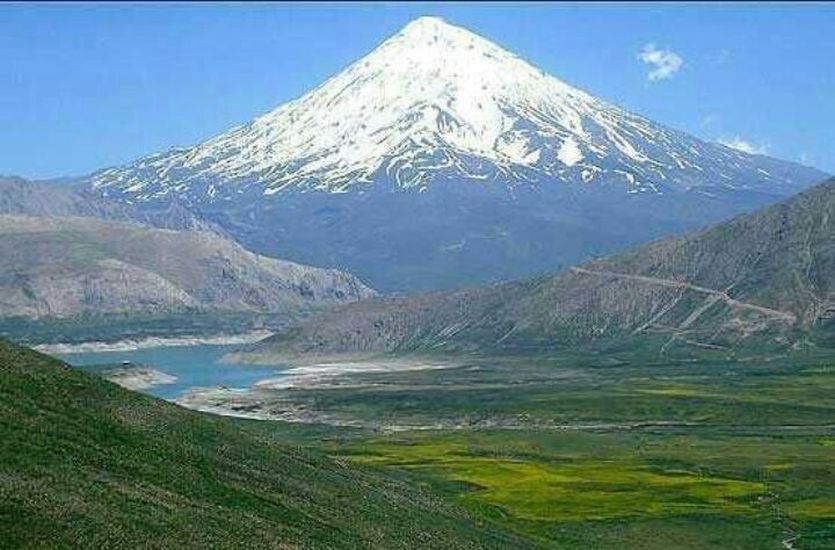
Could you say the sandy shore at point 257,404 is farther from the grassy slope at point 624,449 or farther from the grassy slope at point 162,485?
the grassy slope at point 162,485

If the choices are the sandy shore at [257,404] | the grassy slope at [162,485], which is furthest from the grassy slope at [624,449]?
the grassy slope at [162,485]

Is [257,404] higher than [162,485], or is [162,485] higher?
[162,485]

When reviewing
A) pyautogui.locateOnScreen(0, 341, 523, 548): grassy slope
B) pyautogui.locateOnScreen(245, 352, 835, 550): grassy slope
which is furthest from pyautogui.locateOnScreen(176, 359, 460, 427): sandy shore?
pyautogui.locateOnScreen(0, 341, 523, 548): grassy slope

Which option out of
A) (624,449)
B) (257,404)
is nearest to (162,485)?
(624,449)

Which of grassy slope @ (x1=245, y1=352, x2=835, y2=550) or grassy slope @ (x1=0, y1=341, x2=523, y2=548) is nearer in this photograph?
grassy slope @ (x1=0, y1=341, x2=523, y2=548)

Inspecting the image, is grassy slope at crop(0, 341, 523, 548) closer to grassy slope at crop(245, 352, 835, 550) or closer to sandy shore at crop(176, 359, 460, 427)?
grassy slope at crop(245, 352, 835, 550)

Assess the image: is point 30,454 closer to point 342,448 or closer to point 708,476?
point 708,476

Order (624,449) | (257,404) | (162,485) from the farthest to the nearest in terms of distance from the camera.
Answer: (257,404)
(624,449)
(162,485)

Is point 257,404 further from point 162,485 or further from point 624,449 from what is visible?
point 162,485
